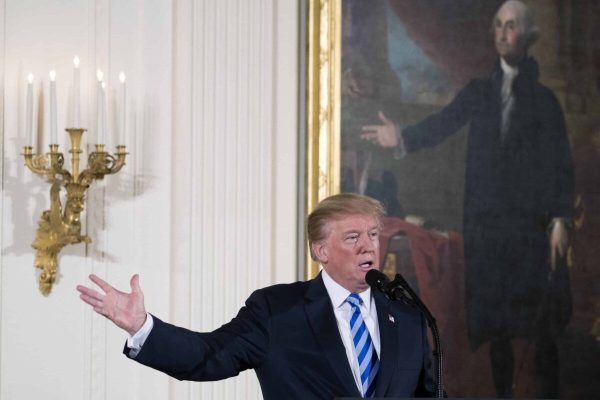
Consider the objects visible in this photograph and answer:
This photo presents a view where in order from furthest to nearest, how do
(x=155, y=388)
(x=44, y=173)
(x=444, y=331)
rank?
(x=444, y=331)
(x=155, y=388)
(x=44, y=173)

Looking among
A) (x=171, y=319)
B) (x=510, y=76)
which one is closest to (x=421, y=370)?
(x=171, y=319)

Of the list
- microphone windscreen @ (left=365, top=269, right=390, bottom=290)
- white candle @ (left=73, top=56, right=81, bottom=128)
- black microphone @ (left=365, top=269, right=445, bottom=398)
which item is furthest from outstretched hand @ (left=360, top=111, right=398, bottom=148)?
black microphone @ (left=365, top=269, right=445, bottom=398)

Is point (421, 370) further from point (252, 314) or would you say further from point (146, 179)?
point (146, 179)

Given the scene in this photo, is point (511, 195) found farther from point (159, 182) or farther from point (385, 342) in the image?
point (385, 342)

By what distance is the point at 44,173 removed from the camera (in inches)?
184

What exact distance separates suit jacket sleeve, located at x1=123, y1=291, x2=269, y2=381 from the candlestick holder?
4.62 feet

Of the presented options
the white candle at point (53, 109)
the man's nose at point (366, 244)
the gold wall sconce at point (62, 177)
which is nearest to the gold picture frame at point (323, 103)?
the gold wall sconce at point (62, 177)

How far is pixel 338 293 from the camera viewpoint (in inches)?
142

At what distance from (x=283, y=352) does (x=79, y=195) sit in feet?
5.44

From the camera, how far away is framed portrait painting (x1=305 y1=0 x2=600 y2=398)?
5.57 m

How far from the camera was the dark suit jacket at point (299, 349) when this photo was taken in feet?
11.0

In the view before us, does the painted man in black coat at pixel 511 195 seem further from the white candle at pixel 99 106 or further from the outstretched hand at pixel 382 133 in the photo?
the white candle at pixel 99 106

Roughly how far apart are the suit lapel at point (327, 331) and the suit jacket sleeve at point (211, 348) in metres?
0.16

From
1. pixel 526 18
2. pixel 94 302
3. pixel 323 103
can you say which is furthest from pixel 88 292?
pixel 526 18
